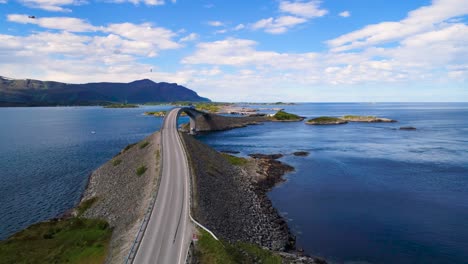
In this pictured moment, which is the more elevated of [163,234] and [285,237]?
[163,234]

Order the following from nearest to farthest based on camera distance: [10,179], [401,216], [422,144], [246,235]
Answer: [246,235]
[401,216]
[10,179]
[422,144]

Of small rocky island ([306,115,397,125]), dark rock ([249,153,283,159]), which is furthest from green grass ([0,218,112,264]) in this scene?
small rocky island ([306,115,397,125])

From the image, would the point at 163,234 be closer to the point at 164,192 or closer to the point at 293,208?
the point at 164,192

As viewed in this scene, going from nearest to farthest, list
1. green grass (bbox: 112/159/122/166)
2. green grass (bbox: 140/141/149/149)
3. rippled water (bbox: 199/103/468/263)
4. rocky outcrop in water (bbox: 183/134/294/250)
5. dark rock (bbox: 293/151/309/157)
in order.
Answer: rocky outcrop in water (bbox: 183/134/294/250) → rippled water (bbox: 199/103/468/263) → green grass (bbox: 112/159/122/166) → green grass (bbox: 140/141/149/149) → dark rock (bbox: 293/151/309/157)

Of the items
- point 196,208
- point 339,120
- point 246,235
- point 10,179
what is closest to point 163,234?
point 196,208

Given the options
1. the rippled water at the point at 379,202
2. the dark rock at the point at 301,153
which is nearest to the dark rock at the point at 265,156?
the rippled water at the point at 379,202

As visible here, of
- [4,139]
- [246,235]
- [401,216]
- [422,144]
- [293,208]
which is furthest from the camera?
[4,139]

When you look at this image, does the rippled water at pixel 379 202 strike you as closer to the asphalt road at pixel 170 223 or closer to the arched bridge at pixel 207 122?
the asphalt road at pixel 170 223

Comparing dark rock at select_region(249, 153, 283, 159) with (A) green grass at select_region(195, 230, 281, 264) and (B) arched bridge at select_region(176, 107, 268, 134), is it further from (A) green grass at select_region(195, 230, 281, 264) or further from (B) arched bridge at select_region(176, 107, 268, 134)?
(B) arched bridge at select_region(176, 107, 268, 134)
